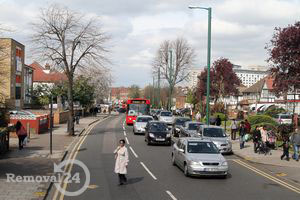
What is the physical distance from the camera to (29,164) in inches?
665

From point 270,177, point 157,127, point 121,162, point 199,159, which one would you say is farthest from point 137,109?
point 121,162

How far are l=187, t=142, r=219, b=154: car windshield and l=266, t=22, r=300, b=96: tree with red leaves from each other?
51.6ft

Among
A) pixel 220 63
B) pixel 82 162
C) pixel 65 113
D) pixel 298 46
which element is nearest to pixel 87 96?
pixel 65 113

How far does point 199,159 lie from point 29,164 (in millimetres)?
7364

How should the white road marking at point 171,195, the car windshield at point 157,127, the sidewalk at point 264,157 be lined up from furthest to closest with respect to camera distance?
the car windshield at point 157,127 < the sidewalk at point 264,157 < the white road marking at point 171,195

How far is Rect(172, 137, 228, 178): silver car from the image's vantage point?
14094 millimetres

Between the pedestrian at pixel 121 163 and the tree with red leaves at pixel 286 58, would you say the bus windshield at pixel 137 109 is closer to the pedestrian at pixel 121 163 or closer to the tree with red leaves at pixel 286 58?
the tree with red leaves at pixel 286 58

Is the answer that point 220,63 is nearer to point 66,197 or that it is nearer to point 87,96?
point 87,96

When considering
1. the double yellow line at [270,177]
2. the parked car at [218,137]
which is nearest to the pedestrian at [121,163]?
the double yellow line at [270,177]

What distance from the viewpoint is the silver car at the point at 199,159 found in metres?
14.1

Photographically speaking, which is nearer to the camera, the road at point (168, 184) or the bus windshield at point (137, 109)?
the road at point (168, 184)

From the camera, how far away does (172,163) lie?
17641mm
